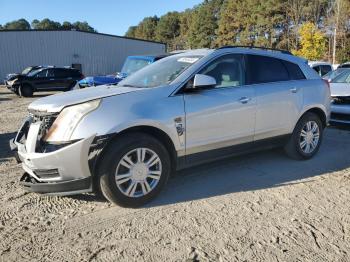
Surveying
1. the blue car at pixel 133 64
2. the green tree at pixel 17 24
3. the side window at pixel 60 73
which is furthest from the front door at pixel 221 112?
the green tree at pixel 17 24

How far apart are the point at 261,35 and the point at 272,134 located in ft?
184

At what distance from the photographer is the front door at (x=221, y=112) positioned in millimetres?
4387

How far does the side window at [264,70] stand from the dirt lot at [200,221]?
131 centimetres

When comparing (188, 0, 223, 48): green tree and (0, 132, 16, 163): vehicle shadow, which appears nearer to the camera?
(0, 132, 16, 163): vehicle shadow

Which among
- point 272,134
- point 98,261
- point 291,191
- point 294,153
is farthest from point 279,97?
point 98,261

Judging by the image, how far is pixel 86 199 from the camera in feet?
14.1

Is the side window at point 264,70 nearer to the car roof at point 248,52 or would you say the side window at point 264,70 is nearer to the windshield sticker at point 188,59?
the car roof at point 248,52

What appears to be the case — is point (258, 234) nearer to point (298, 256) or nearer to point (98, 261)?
point (298, 256)

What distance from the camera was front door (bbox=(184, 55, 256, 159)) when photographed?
4.39 metres

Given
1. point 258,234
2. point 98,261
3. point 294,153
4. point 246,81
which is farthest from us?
point 294,153

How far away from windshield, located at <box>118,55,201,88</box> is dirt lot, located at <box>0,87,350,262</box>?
4.37 feet

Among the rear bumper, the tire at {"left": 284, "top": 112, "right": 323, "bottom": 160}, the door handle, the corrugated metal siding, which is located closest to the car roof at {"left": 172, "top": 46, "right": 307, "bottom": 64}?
the door handle

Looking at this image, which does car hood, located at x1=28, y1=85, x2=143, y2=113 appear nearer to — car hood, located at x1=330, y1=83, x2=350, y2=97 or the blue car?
car hood, located at x1=330, y1=83, x2=350, y2=97

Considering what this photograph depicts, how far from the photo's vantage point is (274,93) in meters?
5.19
